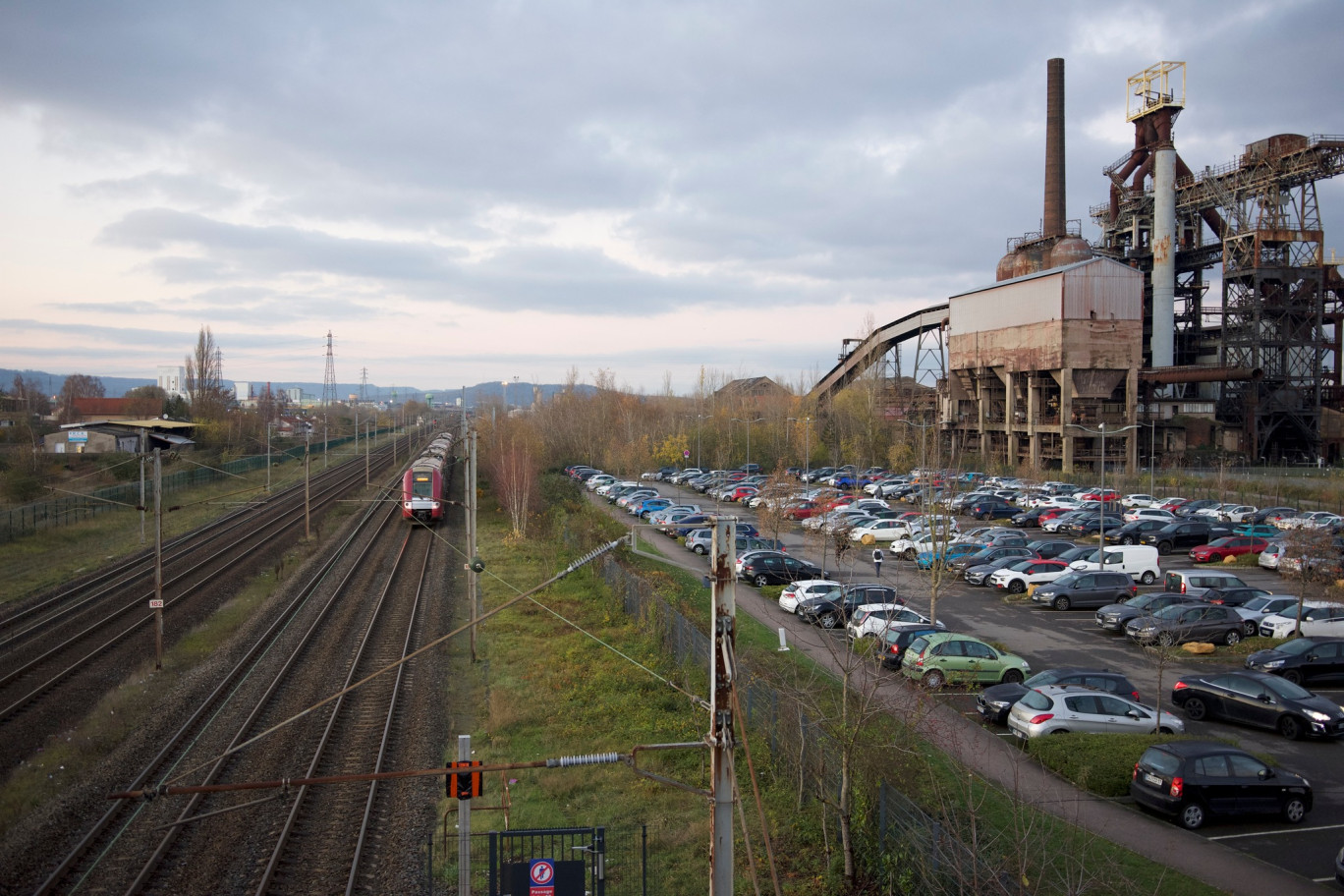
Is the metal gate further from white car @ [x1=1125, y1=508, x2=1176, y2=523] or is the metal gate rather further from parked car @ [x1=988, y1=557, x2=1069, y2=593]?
white car @ [x1=1125, y1=508, x2=1176, y2=523]

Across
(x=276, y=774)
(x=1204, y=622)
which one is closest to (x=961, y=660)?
(x=1204, y=622)

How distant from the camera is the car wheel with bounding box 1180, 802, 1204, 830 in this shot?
1248 centimetres

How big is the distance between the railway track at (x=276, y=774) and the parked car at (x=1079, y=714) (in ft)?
37.0

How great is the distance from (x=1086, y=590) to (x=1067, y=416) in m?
32.4

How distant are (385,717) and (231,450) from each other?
63.2 meters

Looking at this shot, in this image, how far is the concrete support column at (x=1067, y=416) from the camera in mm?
55750

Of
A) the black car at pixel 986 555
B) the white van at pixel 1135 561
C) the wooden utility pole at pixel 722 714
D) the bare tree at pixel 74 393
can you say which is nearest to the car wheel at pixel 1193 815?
the wooden utility pole at pixel 722 714

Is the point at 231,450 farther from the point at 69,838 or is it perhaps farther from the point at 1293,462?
the point at 1293,462

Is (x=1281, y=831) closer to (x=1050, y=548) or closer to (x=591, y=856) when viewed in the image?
(x=591, y=856)

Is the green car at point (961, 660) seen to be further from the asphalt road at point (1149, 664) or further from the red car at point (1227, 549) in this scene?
the red car at point (1227, 549)

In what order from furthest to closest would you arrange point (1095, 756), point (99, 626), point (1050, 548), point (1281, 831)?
point (1050, 548) → point (99, 626) → point (1095, 756) → point (1281, 831)

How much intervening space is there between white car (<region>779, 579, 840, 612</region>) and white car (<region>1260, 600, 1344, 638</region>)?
11.7m

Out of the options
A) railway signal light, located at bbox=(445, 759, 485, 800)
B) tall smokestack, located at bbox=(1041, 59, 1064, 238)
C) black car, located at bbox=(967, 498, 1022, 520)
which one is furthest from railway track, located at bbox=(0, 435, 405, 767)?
tall smokestack, located at bbox=(1041, 59, 1064, 238)

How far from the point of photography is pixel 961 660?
61.4 ft
